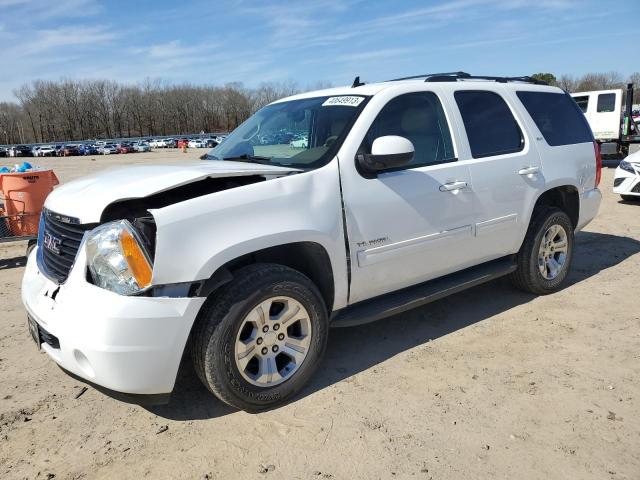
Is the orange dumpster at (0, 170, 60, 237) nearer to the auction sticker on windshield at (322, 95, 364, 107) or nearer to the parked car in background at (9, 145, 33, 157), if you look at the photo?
the auction sticker on windshield at (322, 95, 364, 107)

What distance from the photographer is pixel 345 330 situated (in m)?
4.35

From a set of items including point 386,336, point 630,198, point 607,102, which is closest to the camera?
point 386,336

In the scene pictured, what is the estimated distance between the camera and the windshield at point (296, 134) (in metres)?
3.49

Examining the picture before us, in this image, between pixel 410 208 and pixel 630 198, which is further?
pixel 630 198

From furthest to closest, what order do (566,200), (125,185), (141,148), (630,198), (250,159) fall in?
1. (141,148)
2. (630,198)
3. (566,200)
4. (250,159)
5. (125,185)

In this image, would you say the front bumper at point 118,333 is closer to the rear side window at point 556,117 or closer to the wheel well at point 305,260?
the wheel well at point 305,260

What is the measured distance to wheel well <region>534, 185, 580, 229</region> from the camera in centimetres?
494

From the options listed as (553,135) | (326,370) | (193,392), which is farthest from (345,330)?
(553,135)

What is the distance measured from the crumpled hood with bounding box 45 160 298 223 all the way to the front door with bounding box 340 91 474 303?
0.59 m

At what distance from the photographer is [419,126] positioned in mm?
3857

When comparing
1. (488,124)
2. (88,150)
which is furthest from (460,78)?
(88,150)

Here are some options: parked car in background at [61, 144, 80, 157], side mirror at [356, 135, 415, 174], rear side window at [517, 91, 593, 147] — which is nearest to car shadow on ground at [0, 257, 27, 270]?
side mirror at [356, 135, 415, 174]

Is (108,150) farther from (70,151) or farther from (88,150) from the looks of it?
(70,151)

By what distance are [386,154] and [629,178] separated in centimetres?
834
